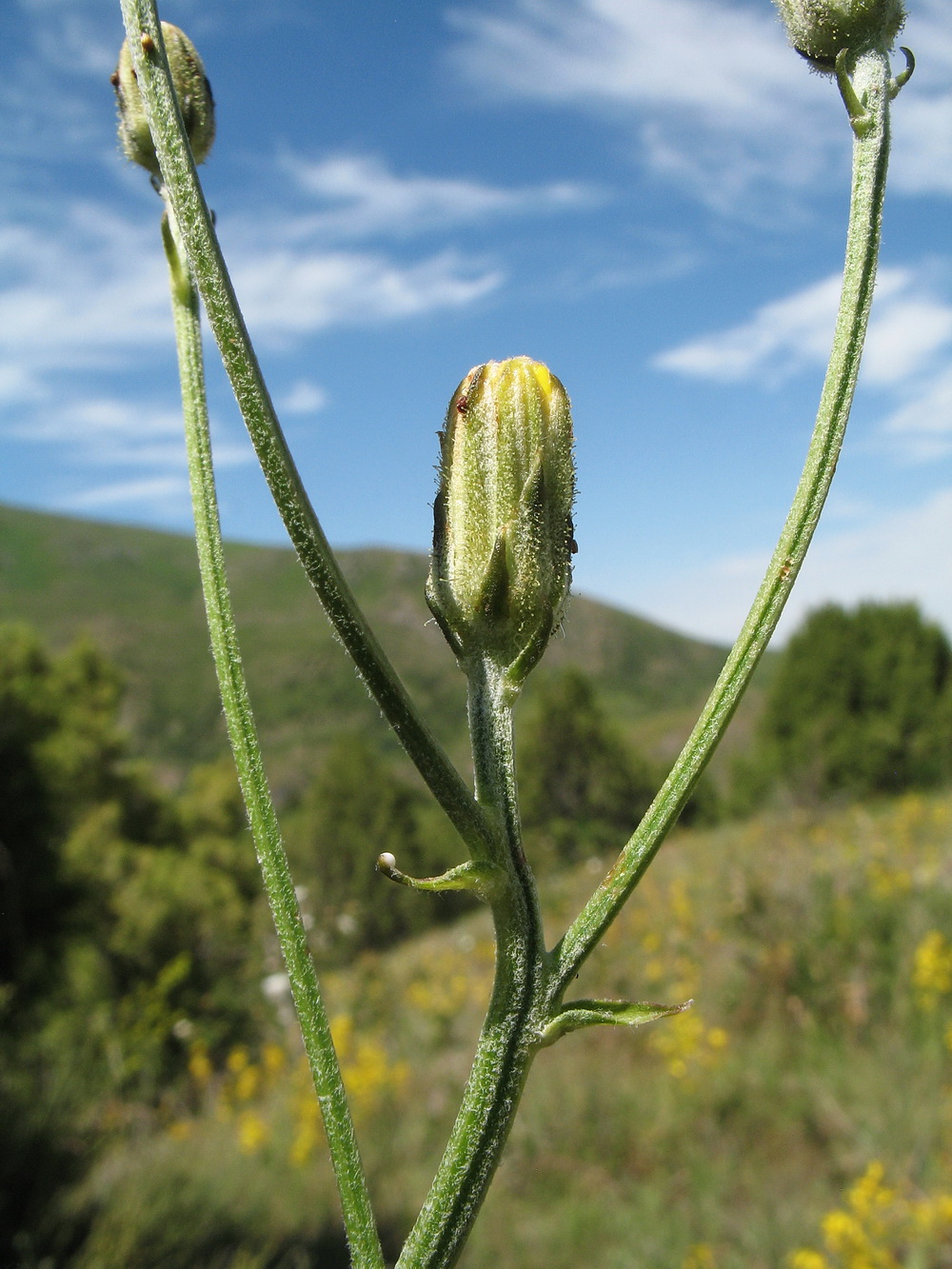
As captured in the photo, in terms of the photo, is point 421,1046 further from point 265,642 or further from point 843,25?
point 265,642

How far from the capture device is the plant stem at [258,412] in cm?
88

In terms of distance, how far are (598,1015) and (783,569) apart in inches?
18.5

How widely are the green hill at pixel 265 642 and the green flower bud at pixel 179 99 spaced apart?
80.5 metres

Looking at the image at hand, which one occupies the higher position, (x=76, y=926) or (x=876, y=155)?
(x=876, y=155)

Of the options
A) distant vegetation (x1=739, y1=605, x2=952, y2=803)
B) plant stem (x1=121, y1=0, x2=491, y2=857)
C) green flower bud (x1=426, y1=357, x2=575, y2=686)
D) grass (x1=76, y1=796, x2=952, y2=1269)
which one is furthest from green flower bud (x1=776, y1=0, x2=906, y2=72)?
distant vegetation (x1=739, y1=605, x2=952, y2=803)

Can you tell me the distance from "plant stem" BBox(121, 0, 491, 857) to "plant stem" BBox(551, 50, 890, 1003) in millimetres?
190

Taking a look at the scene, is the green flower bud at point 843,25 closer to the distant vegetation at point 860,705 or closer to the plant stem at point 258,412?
the plant stem at point 258,412

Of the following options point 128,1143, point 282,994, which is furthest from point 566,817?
point 128,1143

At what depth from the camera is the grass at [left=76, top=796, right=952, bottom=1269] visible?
20.6 feet

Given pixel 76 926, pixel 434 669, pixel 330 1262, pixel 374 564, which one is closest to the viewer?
pixel 330 1262

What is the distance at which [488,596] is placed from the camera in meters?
1.11

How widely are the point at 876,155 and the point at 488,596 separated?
62 centimetres

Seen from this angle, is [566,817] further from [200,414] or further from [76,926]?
[200,414]

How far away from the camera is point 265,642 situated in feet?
446
